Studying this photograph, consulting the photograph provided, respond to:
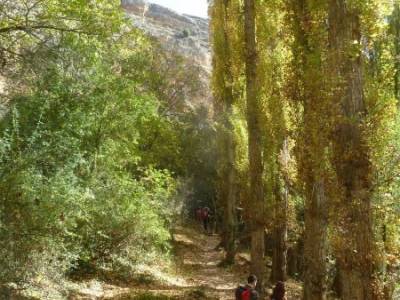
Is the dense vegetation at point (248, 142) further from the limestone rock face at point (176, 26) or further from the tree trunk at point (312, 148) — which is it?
the limestone rock face at point (176, 26)

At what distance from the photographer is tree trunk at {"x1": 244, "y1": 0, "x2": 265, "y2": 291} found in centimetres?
1187

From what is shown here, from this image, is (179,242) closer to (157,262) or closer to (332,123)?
(157,262)

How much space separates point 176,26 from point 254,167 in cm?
4972

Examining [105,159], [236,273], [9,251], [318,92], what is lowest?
[236,273]

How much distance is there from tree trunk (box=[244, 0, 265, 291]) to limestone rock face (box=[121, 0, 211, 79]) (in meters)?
37.0

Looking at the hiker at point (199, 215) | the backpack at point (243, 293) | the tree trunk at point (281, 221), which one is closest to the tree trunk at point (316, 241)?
the backpack at point (243, 293)

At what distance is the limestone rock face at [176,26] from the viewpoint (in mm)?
50656

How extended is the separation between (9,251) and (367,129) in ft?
20.4

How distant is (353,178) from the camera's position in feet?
23.6

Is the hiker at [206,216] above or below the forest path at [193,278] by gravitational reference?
above

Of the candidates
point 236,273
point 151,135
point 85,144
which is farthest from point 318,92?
point 151,135

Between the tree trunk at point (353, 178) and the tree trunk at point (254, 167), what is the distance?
4478mm

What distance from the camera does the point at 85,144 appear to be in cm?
1220

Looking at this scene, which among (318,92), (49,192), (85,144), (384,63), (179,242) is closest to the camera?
(49,192)
